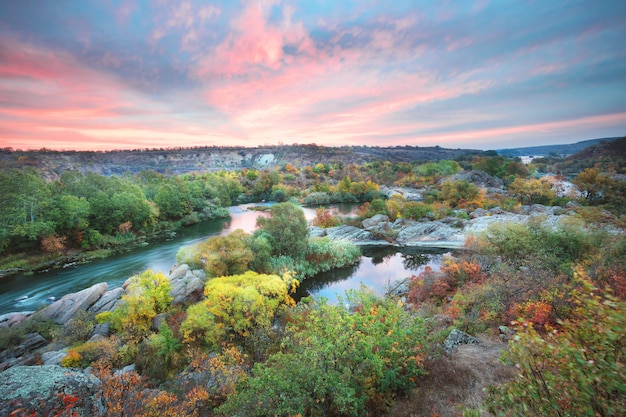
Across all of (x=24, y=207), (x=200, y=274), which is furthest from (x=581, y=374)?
(x=24, y=207)

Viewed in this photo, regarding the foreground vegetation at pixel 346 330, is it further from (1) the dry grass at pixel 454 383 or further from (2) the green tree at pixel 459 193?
(2) the green tree at pixel 459 193

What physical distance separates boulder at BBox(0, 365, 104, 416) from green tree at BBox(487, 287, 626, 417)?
8.41 m

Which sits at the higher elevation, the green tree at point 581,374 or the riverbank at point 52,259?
the green tree at point 581,374

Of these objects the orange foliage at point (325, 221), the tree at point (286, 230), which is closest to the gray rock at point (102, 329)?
the tree at point (286, 230)

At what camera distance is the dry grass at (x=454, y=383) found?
25.7 feet

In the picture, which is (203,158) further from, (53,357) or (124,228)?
(53,357)

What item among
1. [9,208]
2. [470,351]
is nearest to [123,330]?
[470,351]

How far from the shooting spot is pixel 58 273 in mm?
28891

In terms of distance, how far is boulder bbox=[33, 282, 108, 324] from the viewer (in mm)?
19047

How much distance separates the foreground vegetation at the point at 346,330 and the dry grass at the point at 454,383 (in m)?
0.25

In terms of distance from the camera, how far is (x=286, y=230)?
2898cm

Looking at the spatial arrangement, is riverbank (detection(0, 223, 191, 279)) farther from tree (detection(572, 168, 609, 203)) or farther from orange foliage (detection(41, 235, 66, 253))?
tree (detection(572, 168, 609, 203))

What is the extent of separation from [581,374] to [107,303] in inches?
1032

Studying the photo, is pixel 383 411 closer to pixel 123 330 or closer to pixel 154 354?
pixel 154 354
